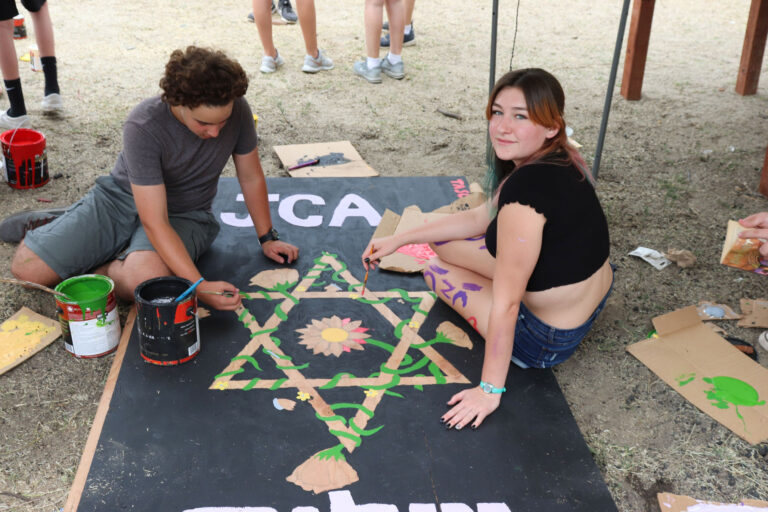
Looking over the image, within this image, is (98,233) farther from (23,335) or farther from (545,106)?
(545,106)

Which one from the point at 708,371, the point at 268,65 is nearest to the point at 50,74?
the point at 268,65

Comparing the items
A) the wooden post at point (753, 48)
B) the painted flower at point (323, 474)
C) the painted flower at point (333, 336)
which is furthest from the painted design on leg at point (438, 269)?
the wooden post at point (753, 48)

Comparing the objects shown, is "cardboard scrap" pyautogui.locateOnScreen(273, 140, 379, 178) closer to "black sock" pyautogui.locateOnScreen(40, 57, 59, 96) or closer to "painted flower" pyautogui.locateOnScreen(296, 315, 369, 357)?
"painted flower" pyautogui.locateOnScreen(296, 315, 369, 357)

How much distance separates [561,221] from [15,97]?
3345 mm

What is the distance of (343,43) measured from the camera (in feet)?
19.0

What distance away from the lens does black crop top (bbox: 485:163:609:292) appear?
1873mm

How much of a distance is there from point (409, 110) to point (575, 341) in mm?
2693

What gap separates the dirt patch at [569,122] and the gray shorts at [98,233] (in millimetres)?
215

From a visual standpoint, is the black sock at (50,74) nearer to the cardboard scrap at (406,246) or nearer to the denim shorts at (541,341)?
the cardboard scrap at (406,246)

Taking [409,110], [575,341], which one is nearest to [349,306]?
[575,341]

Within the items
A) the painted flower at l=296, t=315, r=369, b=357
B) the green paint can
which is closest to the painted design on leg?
the painted flower at l=296, t=315, r=369, b=357

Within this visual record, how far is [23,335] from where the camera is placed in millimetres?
2352

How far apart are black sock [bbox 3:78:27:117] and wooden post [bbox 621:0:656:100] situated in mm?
3854

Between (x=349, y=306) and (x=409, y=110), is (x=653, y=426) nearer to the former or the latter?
(x=349, y=306)
